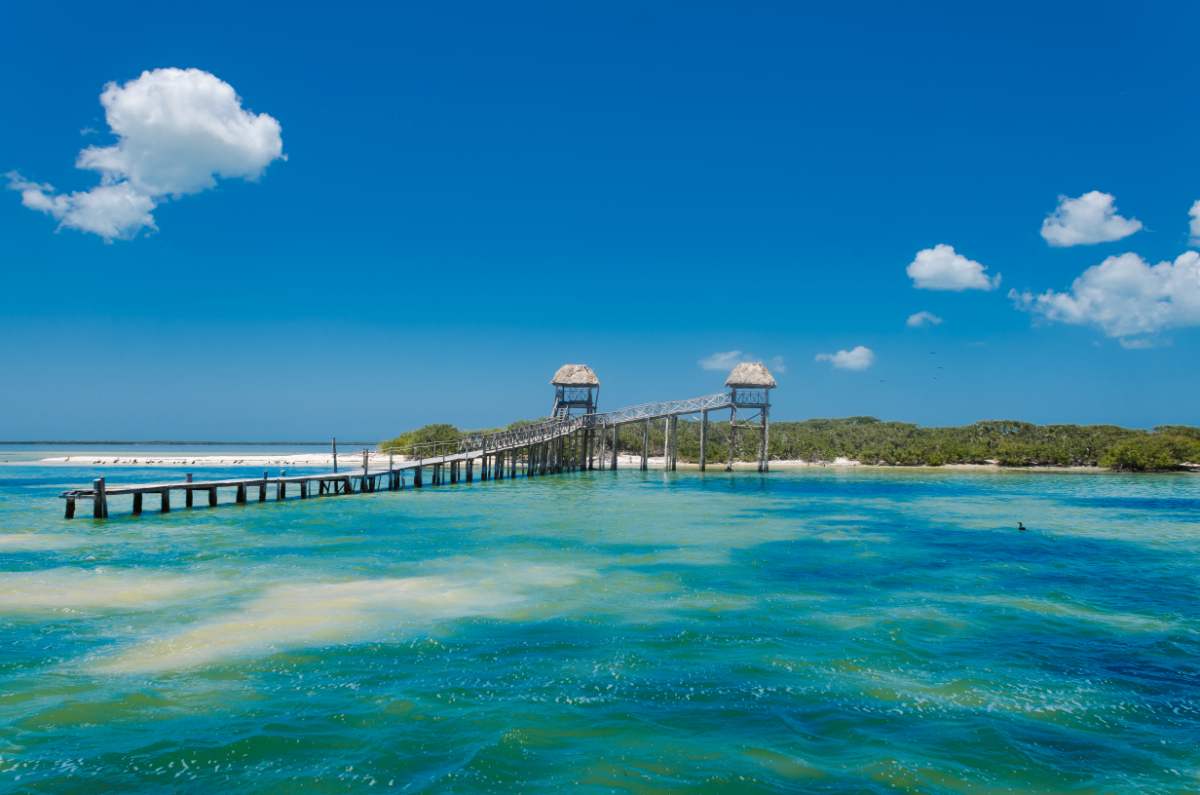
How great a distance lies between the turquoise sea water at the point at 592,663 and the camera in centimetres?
822

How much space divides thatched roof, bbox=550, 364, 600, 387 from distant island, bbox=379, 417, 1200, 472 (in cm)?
1319

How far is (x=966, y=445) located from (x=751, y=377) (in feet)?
109

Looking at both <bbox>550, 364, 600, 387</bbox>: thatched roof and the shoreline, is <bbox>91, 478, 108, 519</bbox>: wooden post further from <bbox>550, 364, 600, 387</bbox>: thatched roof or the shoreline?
the shoreline

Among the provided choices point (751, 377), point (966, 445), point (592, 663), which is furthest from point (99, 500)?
point (966, 445)

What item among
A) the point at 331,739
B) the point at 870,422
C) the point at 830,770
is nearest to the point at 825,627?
the point at 830,770

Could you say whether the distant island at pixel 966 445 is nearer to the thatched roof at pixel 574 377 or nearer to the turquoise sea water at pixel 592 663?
the thatched roof at pixel 574 377

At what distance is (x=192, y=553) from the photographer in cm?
2066

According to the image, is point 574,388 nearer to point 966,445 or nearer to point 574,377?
point 574,377

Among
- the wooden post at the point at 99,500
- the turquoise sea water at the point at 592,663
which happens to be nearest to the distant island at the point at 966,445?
the wooden post at the point at 99,500

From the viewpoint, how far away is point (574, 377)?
5747 cm

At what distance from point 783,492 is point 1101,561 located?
75.6ft

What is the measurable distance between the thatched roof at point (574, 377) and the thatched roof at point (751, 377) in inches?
383

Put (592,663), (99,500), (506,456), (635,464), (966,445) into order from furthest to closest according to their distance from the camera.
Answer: (966,445) < (635,464) < (506,456) < (99,500) < (592,663)

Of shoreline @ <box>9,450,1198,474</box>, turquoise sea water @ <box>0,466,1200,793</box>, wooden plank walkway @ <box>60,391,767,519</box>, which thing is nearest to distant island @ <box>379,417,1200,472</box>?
shoreline @ <box>9,450,1198,474</box>
